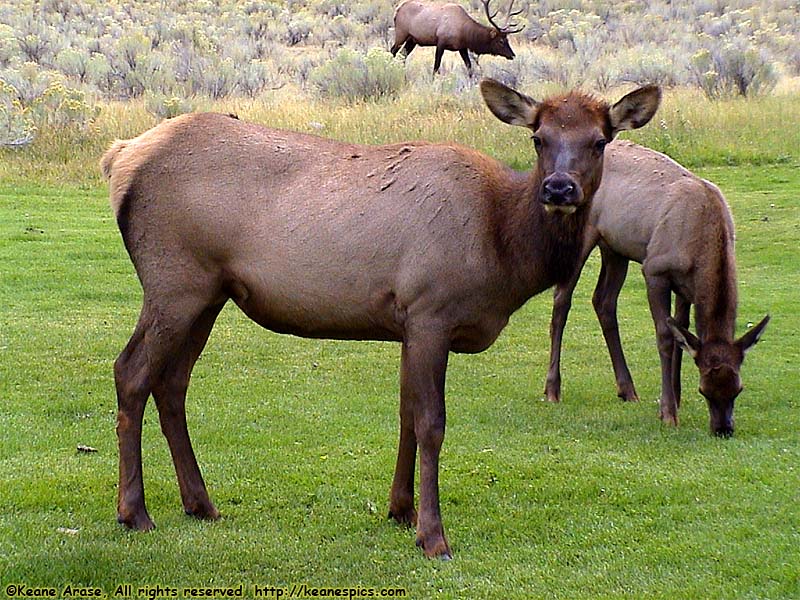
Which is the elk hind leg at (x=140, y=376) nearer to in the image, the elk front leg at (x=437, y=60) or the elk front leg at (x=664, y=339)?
the elk front leg at (x=664, y=339)

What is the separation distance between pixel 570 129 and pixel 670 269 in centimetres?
376

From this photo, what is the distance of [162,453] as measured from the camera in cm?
780

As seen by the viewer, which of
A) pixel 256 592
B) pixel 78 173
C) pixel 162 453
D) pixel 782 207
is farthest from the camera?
pixel 78 173

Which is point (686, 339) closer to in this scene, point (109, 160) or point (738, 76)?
point (109, 160)

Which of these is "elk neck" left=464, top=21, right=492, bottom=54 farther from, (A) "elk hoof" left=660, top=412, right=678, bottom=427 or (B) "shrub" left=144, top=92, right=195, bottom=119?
(A) "elk hoof" left=660, top=412, right=678, bottom=427

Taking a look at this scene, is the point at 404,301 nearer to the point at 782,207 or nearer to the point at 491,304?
the point at 491,304

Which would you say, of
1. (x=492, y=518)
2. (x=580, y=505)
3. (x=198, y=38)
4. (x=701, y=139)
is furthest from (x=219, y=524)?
(x=198, y=38)

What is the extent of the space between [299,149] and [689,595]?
307cm

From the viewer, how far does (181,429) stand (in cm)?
658

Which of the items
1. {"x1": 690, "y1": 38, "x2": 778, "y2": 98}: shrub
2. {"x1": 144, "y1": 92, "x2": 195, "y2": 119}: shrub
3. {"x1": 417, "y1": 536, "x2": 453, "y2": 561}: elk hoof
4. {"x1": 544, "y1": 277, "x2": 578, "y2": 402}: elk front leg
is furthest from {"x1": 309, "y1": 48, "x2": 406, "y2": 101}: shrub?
{"x1": 417, "y1": 536, "x2": 453, "y2": 561}: elk hoof

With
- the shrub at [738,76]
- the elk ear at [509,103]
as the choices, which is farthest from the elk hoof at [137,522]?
the shrub at [738,76]

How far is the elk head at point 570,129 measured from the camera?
19.3ft

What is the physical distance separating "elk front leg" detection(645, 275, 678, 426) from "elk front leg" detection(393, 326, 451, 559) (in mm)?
3696

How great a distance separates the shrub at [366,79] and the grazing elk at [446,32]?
2.02 m
